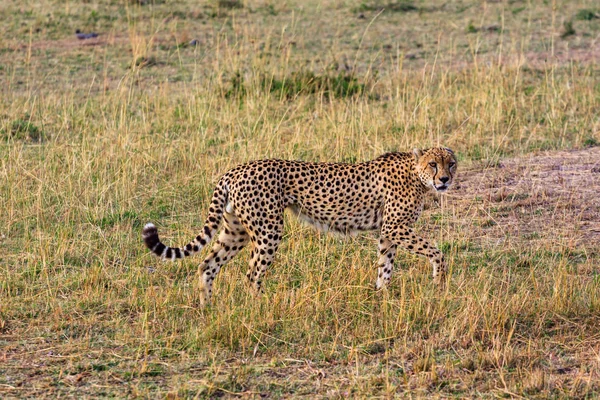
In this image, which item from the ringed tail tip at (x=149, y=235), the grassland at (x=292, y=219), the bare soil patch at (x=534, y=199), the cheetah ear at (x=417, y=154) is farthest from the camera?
the bare soil patch at (x=534, y=199)

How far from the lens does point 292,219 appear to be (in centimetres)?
659

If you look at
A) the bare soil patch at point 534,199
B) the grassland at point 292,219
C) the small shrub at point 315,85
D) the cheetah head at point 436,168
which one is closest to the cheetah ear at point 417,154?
the cheetah head at point 436,168

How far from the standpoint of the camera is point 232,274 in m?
5.91

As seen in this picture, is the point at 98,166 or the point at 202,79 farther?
the point at 202,79

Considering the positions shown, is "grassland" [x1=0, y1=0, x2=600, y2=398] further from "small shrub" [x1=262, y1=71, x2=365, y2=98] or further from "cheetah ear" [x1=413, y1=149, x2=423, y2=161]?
"cheetah ear" [x1=413, y1=149, x2=423, y2=161]

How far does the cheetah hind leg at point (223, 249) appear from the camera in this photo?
18.3ft

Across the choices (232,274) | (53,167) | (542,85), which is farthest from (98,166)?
(542,85)

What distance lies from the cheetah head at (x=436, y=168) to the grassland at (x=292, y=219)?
0.48 m

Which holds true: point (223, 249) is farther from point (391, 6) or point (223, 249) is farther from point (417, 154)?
point (391, 6)

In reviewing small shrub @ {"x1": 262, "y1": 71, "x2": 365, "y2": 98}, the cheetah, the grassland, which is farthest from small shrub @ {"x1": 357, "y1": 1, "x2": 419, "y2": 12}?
the cheetah

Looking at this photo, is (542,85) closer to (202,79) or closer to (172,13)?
(202,79)

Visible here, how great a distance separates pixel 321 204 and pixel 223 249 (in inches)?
22.9

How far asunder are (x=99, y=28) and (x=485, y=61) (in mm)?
4361

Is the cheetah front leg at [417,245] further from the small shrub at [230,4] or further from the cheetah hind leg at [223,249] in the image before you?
the small shrub at [230,4]
